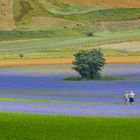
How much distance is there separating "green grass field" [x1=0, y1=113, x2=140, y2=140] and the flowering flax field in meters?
4.89

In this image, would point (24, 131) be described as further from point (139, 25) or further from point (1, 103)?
point (139, 25)

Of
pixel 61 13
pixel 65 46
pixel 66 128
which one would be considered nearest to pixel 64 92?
pixel 66 128

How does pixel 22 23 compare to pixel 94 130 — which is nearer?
pixel 94 130

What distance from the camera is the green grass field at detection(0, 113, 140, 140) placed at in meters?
23.0

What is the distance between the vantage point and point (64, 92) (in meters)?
51.6

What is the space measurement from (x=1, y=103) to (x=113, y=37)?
77.5 m

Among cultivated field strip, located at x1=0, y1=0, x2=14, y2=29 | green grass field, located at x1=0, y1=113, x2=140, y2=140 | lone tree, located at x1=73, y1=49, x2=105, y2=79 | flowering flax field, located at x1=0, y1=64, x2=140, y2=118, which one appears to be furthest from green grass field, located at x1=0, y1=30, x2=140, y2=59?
green grass field, located at x1=0, y1=113, x2=140, y2=140

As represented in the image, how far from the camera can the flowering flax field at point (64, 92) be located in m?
35.9

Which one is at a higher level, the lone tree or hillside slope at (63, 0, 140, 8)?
hillside slope at (63, 0, 140, 8)

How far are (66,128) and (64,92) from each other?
88.1 ft

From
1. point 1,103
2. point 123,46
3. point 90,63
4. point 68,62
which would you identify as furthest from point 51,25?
point 1,103

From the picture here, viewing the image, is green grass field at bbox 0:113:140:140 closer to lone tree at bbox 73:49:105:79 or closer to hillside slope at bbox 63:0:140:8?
lone tree at bbox 73:49:105:79

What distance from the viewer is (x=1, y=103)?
40.2 metres

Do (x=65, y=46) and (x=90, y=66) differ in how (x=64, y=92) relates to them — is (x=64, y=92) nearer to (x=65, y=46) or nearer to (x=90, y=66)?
(x=90, y=66)
